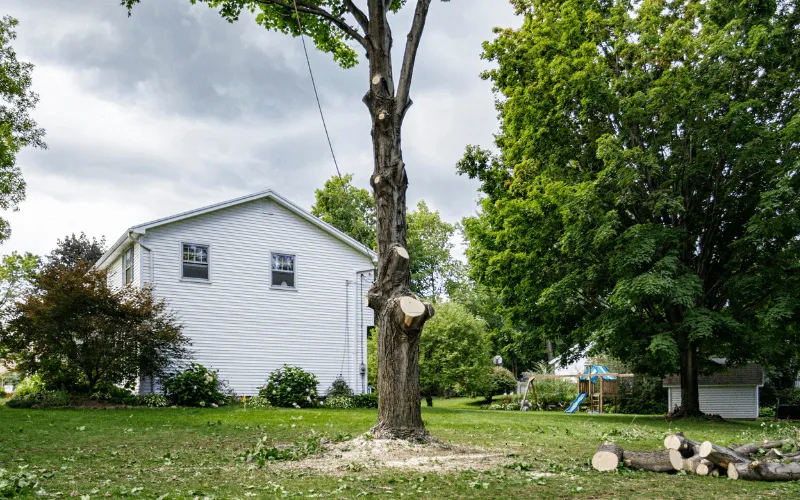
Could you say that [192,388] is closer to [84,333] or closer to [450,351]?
[84,333]

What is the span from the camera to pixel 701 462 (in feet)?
23.8

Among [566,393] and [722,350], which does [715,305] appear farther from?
[566,393]

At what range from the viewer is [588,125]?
18.7 meters

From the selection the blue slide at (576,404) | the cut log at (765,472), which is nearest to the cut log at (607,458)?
the cut log at (765,472)

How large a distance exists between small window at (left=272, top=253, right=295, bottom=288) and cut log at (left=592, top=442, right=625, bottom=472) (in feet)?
54.0

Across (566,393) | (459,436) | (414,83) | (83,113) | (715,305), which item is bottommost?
(566,393)

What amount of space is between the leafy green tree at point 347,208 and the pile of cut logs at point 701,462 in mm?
36016

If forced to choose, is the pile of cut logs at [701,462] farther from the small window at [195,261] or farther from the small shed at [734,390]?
the small shed at [734,390]

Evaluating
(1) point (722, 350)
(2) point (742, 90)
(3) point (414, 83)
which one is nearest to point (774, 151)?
(2) point (742, 90)

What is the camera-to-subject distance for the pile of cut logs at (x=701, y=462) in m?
7.05

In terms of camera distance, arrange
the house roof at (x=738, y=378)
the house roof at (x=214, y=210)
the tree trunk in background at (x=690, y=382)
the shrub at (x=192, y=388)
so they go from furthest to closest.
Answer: the house roof at (x=738, y=378) → the house roof at (x=214, y=210) → the shrub at (x=192, y=388) → the tree trunk in background at (x=690, y=382)

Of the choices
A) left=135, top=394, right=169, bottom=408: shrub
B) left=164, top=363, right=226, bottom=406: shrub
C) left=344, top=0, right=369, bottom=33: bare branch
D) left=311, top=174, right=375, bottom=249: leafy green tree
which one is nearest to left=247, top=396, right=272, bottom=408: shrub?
left=164, top=363, right=226, bottom=406: shrub

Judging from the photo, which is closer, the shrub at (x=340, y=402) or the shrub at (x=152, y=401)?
the shrub at (x=152, y=401)

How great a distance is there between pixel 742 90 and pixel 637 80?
8.60 ft
